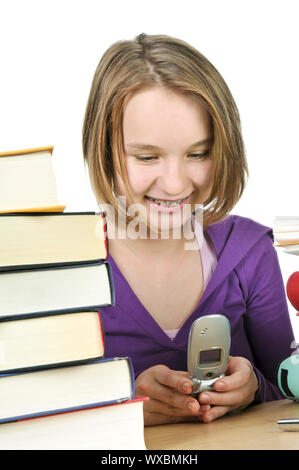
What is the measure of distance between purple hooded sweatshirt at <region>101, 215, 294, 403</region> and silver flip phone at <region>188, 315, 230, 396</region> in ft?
0.72

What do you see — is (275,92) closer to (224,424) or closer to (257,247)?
(257,247)

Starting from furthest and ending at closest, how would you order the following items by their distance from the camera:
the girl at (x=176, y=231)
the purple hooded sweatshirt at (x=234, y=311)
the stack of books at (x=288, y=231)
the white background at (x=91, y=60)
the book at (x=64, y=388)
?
the white background at (x=91, y=60) → the purple hooded sweatshirt at (x=234, y=311) → the girl at (x=176, y=231) → the stack of books at (x=288, y=231) → the book at (x=64, y=388)

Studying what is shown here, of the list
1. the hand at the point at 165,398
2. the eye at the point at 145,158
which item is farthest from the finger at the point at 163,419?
the eye at the point at 145,158

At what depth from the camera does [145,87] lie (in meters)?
1.04

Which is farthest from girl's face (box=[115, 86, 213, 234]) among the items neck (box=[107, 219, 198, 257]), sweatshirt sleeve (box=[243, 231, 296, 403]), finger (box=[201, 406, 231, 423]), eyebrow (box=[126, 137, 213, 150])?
finger (box=[201, 406, 231, 423])

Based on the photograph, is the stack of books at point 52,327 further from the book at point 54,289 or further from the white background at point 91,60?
the white background at point 91,60

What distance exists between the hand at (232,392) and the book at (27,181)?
1.35 ft

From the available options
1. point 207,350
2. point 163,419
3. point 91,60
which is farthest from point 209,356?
point 91,60

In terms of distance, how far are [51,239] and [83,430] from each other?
0.21 m

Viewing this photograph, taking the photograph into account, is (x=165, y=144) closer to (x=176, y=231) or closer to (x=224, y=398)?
(x=176, y=231)

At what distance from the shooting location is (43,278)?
26.4 inches

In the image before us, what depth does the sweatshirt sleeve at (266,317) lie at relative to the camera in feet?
4.04
